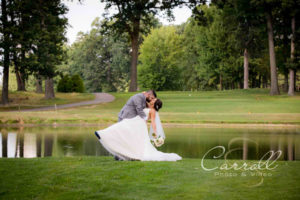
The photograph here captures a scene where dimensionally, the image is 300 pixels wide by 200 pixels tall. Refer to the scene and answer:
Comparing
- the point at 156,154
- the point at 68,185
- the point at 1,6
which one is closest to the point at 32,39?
the point at 1,6

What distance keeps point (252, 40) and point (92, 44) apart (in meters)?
41.7

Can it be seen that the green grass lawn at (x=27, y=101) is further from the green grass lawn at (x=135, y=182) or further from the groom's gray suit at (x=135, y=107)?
the green grass lawn at (x=135, y=182)

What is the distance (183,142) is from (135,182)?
9829mm

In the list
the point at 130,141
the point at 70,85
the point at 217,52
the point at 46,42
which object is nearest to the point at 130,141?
the point at 130,141

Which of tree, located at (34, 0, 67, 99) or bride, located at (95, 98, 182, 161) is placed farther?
tree, located at (34, 0, 67, 99)

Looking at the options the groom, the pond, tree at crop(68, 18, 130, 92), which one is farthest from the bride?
tree at crop(68, 18, 130, 92)

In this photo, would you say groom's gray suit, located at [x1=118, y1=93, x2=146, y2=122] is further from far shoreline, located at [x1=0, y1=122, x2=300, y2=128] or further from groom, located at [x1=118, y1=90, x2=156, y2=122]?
far shoreline, located at [x1=0, y1=122, x2=300, y2=128]

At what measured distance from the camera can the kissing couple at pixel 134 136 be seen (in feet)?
33.1

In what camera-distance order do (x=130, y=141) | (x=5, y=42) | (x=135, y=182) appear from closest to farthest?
(x=135, y=182) < (x=130, y=141) < (x=5, y=42)

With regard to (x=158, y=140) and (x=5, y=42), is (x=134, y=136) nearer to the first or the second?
(x=158, y=140)

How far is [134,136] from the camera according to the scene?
10312 millimetres

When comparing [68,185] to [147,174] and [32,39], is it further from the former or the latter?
[32,39]

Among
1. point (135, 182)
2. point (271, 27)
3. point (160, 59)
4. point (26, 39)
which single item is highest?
point (271, 27)

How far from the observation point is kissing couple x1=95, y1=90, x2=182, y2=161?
10094 millimetres
